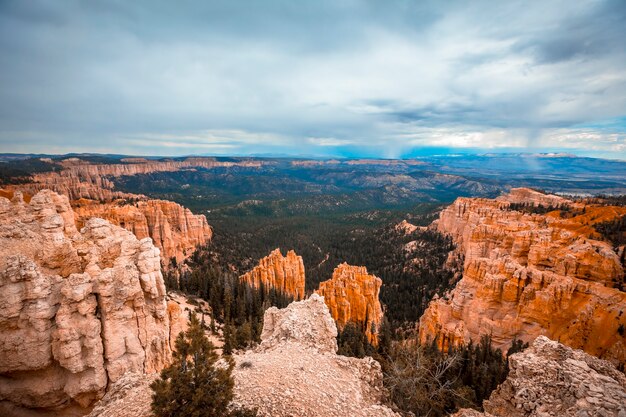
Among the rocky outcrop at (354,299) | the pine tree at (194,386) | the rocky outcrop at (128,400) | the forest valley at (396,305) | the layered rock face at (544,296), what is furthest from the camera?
the rocky outcrop at (354,299)

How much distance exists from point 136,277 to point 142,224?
59780mm

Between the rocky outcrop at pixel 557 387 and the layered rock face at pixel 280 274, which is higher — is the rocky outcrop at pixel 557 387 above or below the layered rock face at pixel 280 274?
above

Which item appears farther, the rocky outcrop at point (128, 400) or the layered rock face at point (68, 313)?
the layered rock face at point (68, 313)

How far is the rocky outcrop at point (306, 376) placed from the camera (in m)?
11.4

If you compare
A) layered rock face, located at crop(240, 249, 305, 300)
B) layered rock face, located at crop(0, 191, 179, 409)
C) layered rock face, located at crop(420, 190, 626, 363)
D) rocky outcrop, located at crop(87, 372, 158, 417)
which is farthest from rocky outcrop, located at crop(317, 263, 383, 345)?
rocky outcrop, located at crop(87, 372, 158, 417)

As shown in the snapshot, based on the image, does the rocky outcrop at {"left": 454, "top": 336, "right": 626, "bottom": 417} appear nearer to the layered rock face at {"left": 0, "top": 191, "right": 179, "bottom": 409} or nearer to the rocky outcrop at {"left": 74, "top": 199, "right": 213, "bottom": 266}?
the layered rock face at {"left": 0, "top": 191, "right": 179, "bottom": 409}

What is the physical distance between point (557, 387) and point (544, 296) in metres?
33.6

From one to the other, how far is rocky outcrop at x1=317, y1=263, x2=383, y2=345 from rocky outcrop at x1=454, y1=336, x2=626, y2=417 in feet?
115

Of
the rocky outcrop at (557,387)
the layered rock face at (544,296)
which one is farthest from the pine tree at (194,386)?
the layered rock face at (544,296)

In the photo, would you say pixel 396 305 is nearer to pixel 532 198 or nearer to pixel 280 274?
pixel 280 274

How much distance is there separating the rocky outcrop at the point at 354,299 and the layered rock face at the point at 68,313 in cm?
3280

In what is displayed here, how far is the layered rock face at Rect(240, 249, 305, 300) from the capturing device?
61781 millimetres

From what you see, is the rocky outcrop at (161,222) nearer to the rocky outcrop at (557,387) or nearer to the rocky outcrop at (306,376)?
the rocky outcrop at (306,376)

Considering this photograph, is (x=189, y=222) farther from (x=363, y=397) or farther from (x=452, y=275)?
(x=363, y=397)
